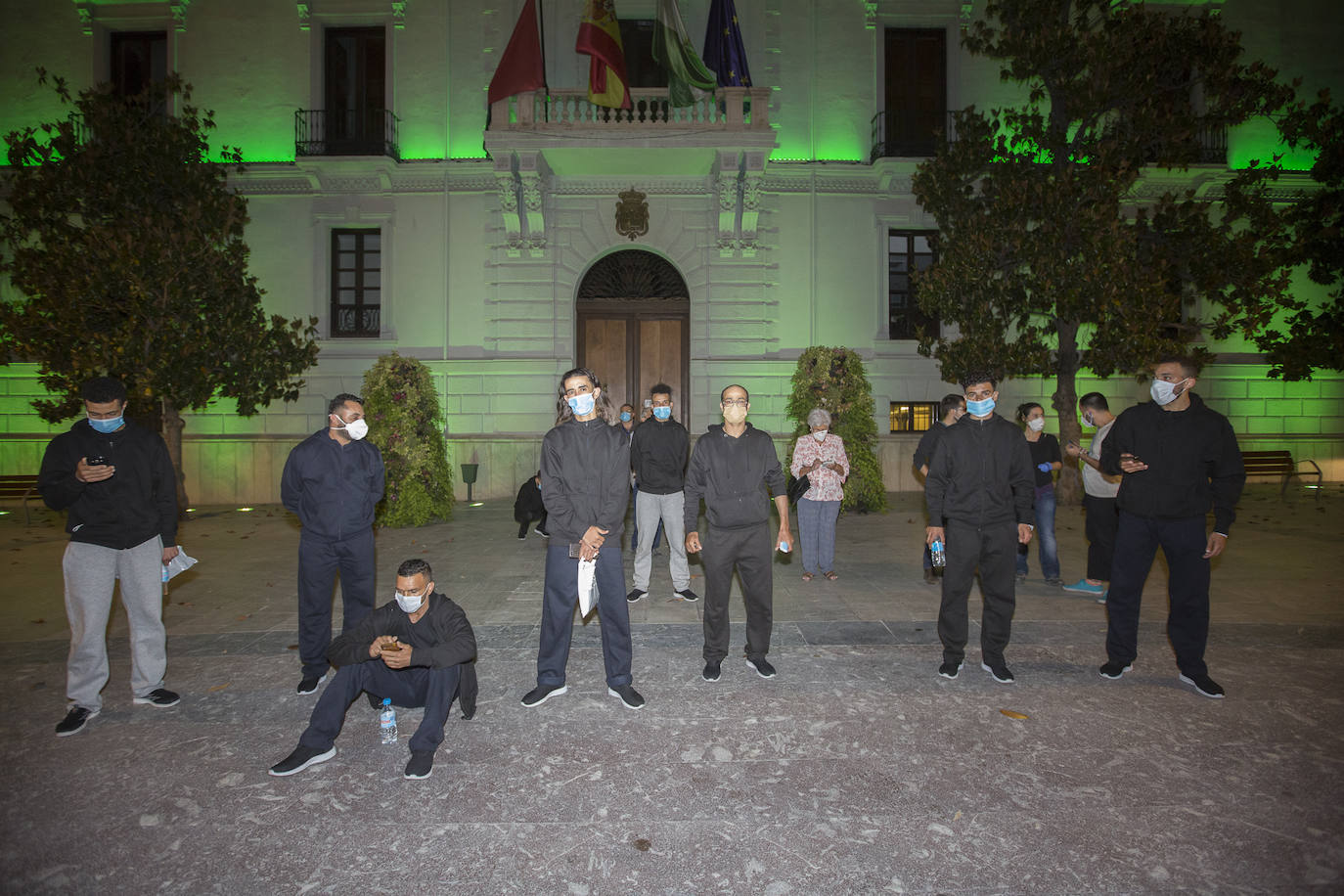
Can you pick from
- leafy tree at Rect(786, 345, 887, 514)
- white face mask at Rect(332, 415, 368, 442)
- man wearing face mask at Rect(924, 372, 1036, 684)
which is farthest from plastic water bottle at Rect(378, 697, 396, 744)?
leafy tree at Rect(786, 345, 887, 514)

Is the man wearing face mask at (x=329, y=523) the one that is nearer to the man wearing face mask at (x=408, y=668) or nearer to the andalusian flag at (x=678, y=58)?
the man wearing face mask at (x=408, y=668)

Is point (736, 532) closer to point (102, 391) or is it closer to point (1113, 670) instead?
point (1113, 670)

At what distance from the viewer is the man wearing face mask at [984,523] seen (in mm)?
5059

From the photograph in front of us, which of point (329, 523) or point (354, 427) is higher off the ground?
point (354, 427)

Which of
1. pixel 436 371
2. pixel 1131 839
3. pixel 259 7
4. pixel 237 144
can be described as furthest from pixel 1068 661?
pixel 259 7

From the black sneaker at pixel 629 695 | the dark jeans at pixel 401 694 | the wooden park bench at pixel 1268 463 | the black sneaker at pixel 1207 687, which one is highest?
the wooden park bench at pixel 1268 463

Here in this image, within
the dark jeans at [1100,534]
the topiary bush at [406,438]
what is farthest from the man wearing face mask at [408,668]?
the topiary bush at [406,438]

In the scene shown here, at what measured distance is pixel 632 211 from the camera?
15758 millimetres

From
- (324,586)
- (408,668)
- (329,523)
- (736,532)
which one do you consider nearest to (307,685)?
(324,586)

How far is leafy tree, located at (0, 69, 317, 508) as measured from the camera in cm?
1144

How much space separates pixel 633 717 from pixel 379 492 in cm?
240

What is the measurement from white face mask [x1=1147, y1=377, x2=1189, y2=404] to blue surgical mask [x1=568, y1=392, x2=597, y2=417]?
155 inches

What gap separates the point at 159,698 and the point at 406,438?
24.8 feet

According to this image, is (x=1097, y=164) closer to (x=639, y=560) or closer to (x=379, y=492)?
(x=639, y=560)
